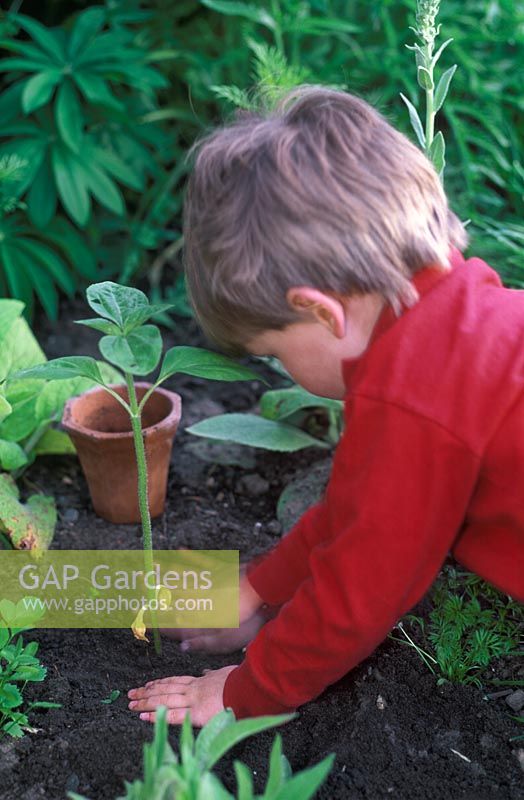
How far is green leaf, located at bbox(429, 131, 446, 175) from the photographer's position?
183 cm

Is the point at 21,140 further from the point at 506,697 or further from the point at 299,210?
the point at 506,697

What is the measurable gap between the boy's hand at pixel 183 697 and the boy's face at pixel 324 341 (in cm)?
55

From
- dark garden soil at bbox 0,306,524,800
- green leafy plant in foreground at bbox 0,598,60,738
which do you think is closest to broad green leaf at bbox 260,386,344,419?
dark garden soil at bbox 0,306,524,800

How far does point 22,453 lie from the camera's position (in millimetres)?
2180

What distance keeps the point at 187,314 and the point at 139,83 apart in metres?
0.75

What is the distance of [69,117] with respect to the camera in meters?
2.77

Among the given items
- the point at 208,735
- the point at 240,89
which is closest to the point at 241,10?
the point at 240,89

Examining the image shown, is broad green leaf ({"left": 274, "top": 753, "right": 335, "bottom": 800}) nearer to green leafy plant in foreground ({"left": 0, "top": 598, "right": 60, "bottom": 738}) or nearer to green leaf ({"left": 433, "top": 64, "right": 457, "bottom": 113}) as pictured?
green leafy plant in foreground ({"left": 0, "top": 598, "right": 60, "bottom": 738})

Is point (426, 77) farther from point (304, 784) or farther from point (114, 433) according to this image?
point (304, 784)

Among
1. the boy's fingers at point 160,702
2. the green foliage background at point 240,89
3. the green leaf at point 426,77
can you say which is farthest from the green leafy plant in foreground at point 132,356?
the green foliage background at point 240,89

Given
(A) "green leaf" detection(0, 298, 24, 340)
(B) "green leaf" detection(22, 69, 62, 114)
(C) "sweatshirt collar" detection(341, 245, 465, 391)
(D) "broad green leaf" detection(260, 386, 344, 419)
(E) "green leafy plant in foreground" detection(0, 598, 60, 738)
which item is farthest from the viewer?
(B) "green leaf" detection(22, 69, 62, 114)

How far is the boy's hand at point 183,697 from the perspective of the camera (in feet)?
5.46

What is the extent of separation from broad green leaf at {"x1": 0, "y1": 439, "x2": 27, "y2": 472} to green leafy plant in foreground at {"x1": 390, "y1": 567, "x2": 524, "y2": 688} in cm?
90
